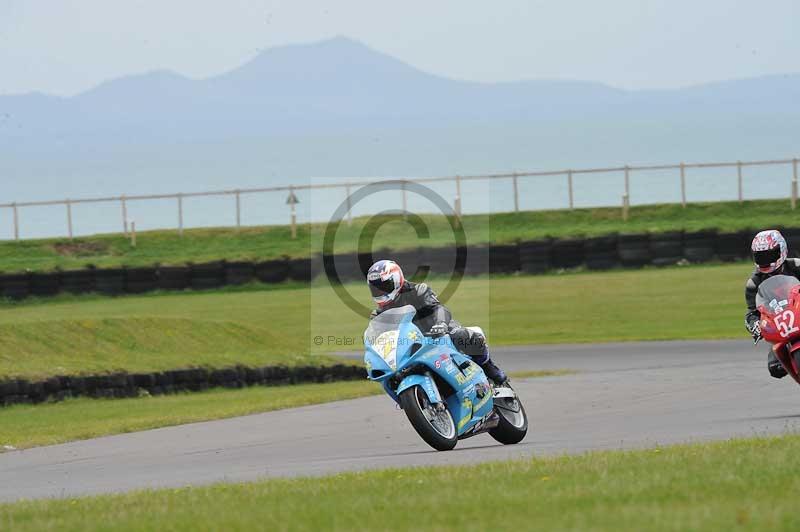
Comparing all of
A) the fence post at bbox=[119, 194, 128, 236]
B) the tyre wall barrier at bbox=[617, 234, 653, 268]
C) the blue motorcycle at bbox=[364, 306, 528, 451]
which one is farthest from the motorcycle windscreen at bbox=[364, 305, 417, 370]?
the fence post at bbox=[119, 194, 128, 236]

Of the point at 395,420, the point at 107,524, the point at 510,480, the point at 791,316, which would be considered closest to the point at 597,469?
the point at 510,480

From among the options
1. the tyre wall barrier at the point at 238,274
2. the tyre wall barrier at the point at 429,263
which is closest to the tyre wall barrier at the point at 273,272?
the tyre wall barrier at the point at 429,263

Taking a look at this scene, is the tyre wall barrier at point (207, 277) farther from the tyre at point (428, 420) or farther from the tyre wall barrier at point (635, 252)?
the tyre at point (428, 420)

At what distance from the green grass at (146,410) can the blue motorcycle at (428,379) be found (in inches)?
178

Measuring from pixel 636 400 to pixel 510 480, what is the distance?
7.68 m

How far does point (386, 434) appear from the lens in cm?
1409

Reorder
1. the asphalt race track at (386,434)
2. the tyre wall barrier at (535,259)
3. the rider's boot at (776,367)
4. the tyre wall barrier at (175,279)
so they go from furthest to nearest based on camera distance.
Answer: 1. the tyre wall barrier at (175,279)
2. the tyre wall barrier at (535,259)
3. the rider's boot at (776,367)
4. the asphalt race track at (386,434)

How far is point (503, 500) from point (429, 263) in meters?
31.0

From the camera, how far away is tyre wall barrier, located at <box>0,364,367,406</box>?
18.7 meters

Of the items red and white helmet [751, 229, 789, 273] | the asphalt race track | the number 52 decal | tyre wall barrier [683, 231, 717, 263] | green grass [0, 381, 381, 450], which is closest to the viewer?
the asphalt race track

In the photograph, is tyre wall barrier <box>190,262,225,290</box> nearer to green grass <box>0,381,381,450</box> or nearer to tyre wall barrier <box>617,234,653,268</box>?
tyre wall barrier <box>617,234,653,268</box>

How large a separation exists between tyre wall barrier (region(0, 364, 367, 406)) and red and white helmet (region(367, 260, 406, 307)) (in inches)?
323

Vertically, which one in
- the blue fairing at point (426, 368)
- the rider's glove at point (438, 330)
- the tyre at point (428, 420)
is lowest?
the tyre at point (428, 420)

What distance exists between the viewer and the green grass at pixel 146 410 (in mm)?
15633
